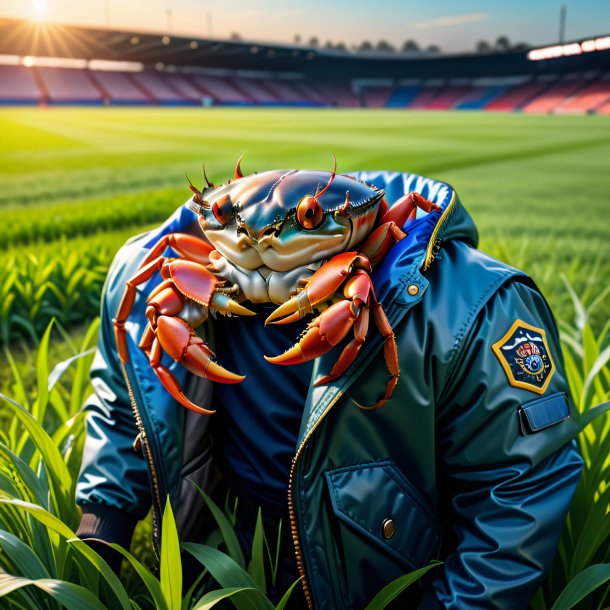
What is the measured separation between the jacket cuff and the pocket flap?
961 millimetres

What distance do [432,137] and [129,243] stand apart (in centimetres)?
1656

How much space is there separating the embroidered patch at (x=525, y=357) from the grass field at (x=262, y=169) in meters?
0.38

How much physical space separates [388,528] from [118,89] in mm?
34709

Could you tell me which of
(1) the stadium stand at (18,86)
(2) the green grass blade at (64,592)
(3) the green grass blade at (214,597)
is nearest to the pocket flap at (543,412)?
(3) the green grass blade at (214,597)

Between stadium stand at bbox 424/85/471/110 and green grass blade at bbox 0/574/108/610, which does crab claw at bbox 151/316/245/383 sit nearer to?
green grass blade at bbox 0/574/108/610

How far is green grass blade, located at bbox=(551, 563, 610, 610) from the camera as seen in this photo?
3.52ft

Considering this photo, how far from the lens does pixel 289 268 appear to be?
1.00 meters

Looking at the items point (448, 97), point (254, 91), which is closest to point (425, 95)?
point (448, 97)

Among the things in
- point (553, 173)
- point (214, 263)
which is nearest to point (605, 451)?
point (214, 263)

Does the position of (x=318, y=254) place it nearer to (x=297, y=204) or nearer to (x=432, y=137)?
(x=297, y=204)

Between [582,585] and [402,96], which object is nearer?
[582,585]

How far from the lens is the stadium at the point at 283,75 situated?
91.1ft

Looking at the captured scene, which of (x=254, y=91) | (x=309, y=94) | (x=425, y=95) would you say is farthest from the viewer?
(x=425, y=95)

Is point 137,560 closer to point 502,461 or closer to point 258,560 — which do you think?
point 258,560
